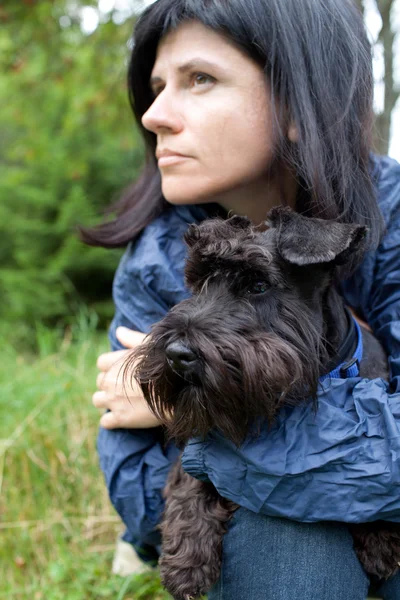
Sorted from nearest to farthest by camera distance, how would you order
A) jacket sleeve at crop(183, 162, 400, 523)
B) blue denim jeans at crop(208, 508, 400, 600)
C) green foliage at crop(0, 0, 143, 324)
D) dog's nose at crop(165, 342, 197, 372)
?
1. dog's nose at crop(165, 342, 197, 372)
2. jacket sleeve at crop(183, 162, 400, 523)
3. blue denim jeans at crop(208, 508, 400, 600)
4. green foliage at crop(0, 0, 143, 324)

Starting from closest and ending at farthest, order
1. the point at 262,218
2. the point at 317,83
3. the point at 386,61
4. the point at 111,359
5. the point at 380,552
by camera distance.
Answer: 1. the point at 380,552
2. the point at 317,83
3. the point at 111,359
4. the point at 262,218
5. the point at 386,61

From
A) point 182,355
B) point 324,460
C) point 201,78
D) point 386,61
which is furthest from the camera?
point 386,61

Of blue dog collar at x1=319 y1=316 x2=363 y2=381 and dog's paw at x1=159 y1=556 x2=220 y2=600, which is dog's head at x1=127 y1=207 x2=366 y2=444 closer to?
blue dog collar at x1=319 y1=316 x2=363 y2=381

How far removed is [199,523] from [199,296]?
0.72m

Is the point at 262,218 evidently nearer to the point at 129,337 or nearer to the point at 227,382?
the point at 129,337

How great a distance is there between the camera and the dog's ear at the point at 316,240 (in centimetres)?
175

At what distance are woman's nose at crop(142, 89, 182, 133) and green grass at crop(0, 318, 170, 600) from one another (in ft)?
6.08

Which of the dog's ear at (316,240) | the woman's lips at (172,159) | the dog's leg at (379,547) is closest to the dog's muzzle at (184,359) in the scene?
the dog's ear at (316,240)

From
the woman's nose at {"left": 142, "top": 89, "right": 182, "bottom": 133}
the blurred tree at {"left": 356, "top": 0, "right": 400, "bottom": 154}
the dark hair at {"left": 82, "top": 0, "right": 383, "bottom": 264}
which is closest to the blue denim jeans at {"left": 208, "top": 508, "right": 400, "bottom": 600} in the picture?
the dark hair at {"left": 82, "top": 0, "right": 383, "bottom": 264}

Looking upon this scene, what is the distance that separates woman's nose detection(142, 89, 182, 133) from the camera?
7.59 feet

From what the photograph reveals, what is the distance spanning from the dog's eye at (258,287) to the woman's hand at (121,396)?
0.63 m

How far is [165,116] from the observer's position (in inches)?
91.0

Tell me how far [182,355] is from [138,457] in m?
0.86

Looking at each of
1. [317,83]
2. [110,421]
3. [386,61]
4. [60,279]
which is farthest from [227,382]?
[60,279]
